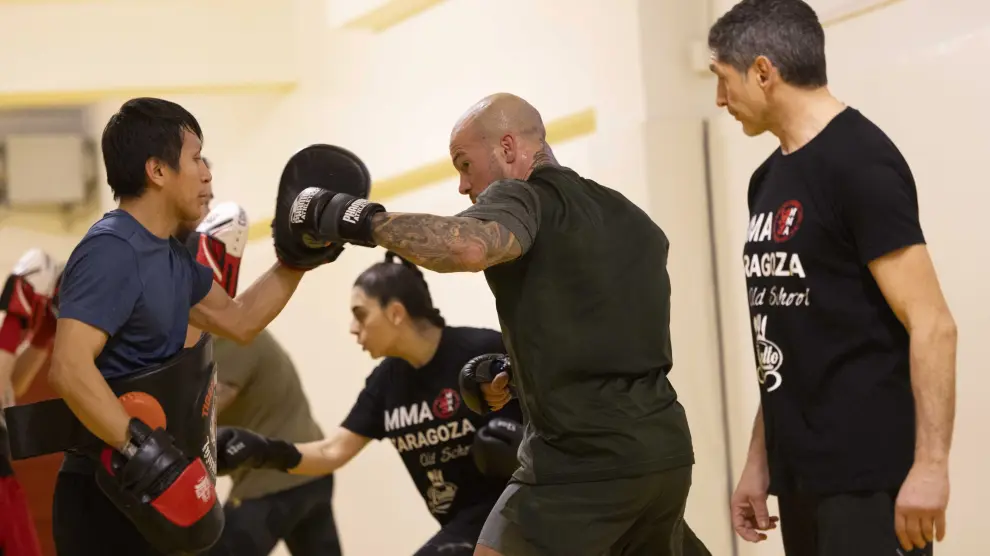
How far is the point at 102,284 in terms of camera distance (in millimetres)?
2943

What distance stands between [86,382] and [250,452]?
1.52m

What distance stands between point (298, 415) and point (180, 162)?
7.93 ft

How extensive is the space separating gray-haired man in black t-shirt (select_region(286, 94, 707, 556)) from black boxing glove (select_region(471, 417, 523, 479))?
95 centimetres

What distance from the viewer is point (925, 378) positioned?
8.07ft

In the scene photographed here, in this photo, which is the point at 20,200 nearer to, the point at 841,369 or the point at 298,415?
the point at 298,415

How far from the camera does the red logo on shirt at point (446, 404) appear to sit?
411 cm

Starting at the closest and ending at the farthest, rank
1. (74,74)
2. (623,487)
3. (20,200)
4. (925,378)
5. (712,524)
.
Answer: (925,378)
(623,487)
(712,524)
(74,74)
(20,200)

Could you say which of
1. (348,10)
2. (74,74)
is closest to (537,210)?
(348,10)

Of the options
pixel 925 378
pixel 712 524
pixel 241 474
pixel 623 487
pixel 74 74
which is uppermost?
pixel 74 74

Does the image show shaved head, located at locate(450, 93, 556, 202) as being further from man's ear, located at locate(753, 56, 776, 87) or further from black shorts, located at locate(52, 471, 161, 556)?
black shorts, located at locate(52, 471, 161, 556)

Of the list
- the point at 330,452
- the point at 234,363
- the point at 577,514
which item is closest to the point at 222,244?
the point at 330,452

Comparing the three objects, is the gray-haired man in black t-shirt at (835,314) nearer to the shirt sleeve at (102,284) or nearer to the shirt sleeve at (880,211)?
the shirt sleeve at (880,211)

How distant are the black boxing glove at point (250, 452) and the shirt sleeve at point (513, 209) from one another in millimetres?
2056

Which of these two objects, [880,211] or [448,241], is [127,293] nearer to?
[448,241]
